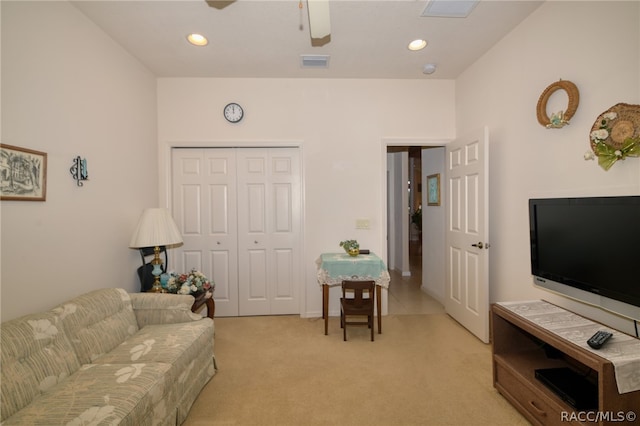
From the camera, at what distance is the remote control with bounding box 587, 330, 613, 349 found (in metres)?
1.41

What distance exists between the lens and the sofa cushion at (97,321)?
1.77 metres

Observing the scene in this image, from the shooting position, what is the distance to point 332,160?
3557mm

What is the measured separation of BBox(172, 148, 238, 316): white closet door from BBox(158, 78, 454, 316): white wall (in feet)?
0.54

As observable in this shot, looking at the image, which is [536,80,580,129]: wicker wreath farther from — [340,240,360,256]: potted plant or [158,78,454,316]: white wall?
[340,240,360,256]: potted plant

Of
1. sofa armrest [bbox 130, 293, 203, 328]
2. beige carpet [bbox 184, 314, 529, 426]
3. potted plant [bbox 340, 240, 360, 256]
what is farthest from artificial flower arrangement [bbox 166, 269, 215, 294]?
potted plant [bbox 340, 240, 360, 256]

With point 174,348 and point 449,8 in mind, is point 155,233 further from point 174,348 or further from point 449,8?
point 449,8

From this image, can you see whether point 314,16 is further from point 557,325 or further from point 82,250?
point 82,250

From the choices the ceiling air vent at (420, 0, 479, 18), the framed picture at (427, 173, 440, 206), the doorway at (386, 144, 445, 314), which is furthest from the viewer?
the framed picture at (427, 173, 440, 206)

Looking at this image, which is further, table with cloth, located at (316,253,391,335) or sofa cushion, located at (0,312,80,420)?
table with cloth, located at (316,253,391,335)

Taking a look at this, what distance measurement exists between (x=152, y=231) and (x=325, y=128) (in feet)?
7.32

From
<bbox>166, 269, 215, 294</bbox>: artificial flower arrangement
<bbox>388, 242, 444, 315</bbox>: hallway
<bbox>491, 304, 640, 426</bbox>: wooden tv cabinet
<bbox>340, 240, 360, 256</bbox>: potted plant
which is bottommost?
<bbox>388, 242, 444, 315</bbox>: hallway

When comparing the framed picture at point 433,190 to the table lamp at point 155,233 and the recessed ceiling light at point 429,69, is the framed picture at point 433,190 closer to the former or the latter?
the recessed ceiling light at point 429,69

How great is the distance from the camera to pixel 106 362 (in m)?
1.75

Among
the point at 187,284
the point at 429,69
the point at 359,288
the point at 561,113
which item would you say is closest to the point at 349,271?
the point at 359,288
